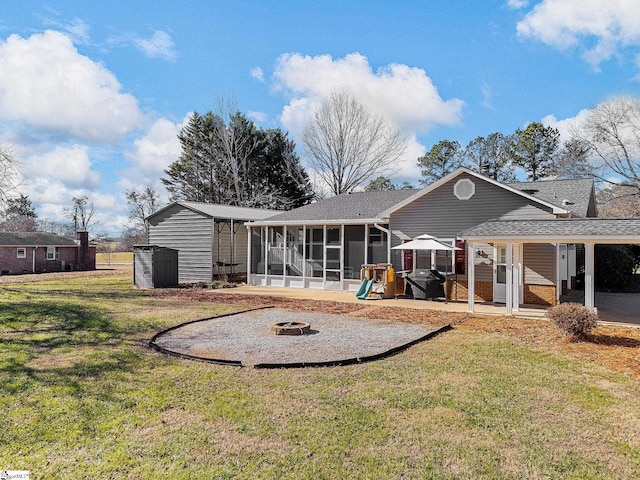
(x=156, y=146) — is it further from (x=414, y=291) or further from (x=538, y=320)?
(x=538, y=320)

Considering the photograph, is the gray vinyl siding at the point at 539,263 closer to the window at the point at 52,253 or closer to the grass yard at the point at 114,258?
the window at the point at 52,253

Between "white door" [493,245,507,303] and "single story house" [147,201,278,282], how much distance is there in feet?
37.8

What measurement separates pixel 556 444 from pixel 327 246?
13119 millimetres

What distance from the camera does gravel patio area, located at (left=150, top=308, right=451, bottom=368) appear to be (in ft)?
20.4

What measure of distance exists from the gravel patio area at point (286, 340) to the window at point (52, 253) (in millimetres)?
27784

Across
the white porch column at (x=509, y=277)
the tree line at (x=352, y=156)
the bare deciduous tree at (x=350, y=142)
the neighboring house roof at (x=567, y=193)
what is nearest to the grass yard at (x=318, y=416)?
the white porch column at (x=509, y=277)

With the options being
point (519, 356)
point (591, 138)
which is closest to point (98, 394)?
point (519, 356)

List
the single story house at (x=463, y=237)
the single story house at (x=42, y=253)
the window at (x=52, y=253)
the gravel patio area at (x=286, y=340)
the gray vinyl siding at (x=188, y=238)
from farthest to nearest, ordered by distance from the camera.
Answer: the window at (x=52, y=253) < the single story house at (x=42, y=253) < the gray vinyl siding at (x=188, y=238) < the single story house at (x=463, y=237) < the gravel patio area at (x=286, y=340)

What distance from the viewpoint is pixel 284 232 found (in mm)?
17250

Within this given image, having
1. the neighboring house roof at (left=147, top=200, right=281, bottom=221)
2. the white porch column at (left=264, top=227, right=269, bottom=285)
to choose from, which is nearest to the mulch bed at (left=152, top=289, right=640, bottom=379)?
the white porch column at (left=264, top=227, right=269, bottom=285)

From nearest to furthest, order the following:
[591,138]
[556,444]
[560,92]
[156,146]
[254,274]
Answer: [556,444], [254,274], [560,92], [591,138], [156,146]

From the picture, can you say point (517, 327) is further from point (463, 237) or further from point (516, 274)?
point (516, 274)

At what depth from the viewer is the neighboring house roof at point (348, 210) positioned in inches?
628

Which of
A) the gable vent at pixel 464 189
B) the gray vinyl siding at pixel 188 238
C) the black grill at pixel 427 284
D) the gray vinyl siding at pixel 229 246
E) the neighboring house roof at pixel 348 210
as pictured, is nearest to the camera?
the gable vent at pixel 464 189
